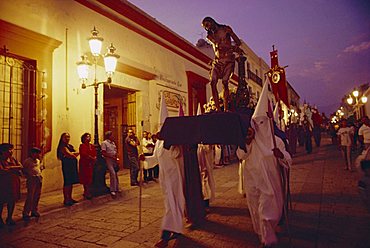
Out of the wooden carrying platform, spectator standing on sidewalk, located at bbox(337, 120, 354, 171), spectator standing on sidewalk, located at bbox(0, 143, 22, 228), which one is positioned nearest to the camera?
the wooden carrying platform

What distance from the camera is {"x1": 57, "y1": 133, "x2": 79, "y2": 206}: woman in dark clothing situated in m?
5.96

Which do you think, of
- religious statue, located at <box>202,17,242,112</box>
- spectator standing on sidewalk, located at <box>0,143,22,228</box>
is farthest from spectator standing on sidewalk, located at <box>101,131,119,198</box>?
religious statue, located at <box>202,17,242,112</box>

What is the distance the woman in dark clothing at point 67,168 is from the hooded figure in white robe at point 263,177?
4277 mm

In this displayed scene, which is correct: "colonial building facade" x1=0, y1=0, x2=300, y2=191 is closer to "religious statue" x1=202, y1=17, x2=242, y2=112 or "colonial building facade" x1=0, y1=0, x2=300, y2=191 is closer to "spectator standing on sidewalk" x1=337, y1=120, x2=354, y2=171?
"religious statue" x1=202, y1=17, x2=242, y2=112

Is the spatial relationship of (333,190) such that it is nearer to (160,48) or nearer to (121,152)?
(121,152)

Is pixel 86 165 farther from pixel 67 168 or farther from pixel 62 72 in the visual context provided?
pixel 62 72

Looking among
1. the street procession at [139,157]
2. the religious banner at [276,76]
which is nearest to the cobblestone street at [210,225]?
the street procession at [139,157]

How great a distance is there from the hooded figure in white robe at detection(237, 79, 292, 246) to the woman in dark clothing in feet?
14.0

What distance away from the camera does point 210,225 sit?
445 centimetres

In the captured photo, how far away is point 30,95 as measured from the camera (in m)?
7.13

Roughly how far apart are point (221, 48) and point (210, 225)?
3.30 metres

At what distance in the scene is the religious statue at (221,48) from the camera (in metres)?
4.72

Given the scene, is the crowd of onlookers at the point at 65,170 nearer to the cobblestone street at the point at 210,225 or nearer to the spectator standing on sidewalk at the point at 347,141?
the cobblestone street at the point at 210,225

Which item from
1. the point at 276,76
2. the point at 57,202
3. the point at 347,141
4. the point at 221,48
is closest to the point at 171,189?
the point at 221,48
